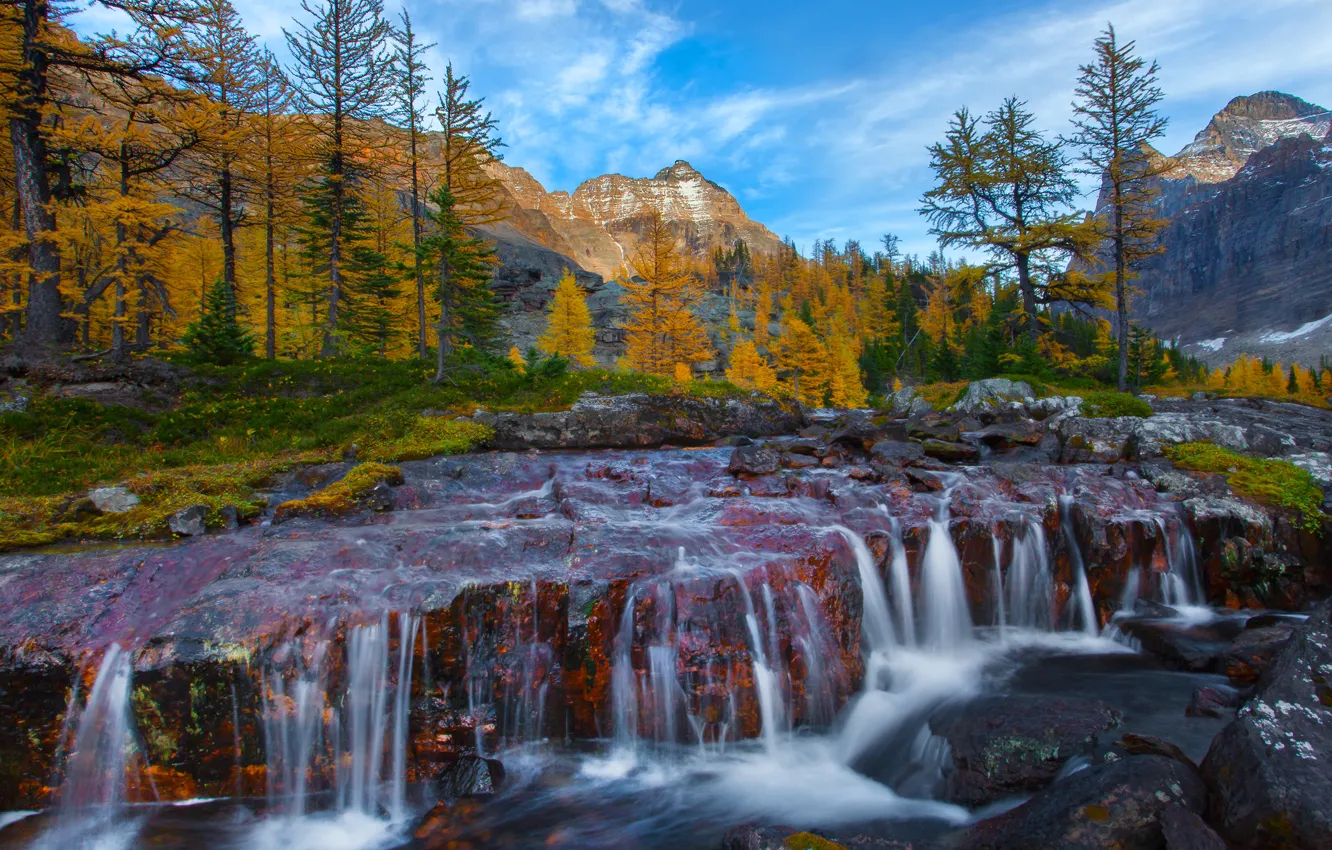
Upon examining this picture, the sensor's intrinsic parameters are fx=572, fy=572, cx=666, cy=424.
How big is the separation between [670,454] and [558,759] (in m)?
8.30

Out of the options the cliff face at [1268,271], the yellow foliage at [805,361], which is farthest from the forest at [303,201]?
the cliff face at [1268,271]

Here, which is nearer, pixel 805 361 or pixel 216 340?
pixel 216 340

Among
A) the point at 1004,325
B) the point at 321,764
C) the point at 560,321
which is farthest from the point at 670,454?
the point at 560,321

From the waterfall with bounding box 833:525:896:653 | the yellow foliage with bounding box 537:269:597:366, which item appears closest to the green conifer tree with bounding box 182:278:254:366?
the waterfall with bounding box 833:525:896:653

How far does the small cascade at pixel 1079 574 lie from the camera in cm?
862

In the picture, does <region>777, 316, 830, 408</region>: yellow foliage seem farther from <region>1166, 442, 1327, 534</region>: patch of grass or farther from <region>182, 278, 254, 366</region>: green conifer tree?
<region>182, 278, 254, 366</region>: green conifer tree

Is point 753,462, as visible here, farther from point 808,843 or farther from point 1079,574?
point 808,843

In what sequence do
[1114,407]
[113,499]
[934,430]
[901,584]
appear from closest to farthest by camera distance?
[901,584], [113,499], [934,430], [1114,407]

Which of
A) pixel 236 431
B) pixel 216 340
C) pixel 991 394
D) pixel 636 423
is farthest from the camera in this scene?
pixel 991 394

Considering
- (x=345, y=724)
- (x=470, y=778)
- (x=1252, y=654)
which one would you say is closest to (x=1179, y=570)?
(x=1252, y=654)

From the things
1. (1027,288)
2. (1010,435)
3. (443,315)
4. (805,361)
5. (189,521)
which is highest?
(805,361)

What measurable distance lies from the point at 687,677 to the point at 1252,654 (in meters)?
6.64

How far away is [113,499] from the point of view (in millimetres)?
8492

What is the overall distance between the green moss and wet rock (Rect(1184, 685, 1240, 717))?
15.3ft
